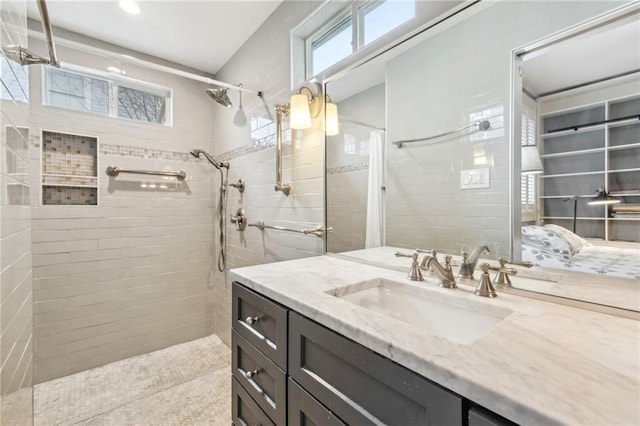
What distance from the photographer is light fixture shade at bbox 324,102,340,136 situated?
1676 mm

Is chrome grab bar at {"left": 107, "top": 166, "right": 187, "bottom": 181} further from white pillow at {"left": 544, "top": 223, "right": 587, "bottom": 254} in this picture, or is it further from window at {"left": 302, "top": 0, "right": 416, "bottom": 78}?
white pillow at {"left": 544, "top": 223, "right": 587, "bottom": 254}

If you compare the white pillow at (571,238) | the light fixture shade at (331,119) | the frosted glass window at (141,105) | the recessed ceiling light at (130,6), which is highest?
the recessed ceiling light at (130,6)

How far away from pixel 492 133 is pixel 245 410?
1.48 m

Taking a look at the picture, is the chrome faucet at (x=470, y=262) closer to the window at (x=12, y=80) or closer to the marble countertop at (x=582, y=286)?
the marble countertop at (x=582, y=286)

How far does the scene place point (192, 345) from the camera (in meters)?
2.67

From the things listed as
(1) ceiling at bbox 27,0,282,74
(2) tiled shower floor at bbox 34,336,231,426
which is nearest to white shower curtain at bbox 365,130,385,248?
(1) ceiling at bbox 27,0,282,74

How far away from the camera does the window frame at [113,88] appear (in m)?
2.11

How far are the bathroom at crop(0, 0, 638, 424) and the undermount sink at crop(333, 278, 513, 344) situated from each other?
26 centimetres

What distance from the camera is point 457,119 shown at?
3.82ft

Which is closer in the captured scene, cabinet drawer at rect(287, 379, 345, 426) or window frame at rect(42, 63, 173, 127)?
cabinet drawer at rect(287, 379, 345, 426)

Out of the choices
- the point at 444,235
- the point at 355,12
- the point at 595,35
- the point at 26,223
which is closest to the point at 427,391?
the point at 444,235

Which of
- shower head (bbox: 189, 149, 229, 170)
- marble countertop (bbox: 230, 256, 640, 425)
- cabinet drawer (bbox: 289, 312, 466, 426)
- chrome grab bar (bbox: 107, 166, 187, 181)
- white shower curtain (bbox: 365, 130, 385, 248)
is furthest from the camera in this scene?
shower head (bbox: 189, 149, 229, 170)

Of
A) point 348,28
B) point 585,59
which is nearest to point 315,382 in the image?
point 585,59

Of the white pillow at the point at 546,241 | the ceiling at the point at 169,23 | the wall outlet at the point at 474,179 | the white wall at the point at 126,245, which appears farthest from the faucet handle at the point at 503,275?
the white wall at the point at 126,245
